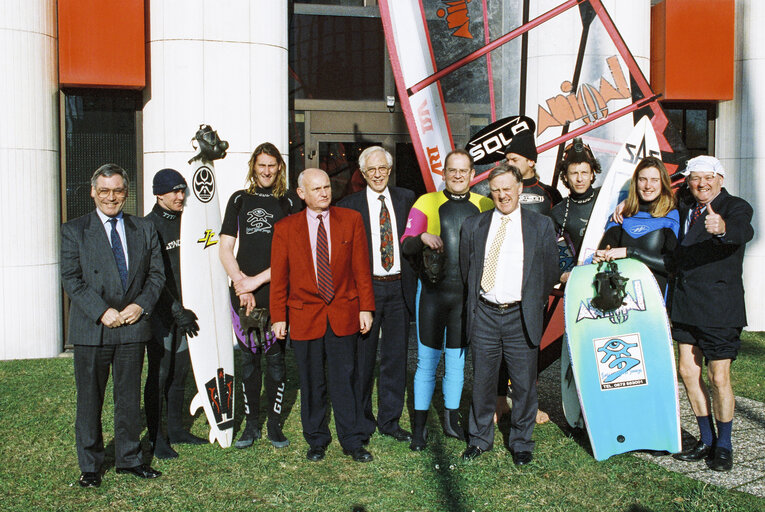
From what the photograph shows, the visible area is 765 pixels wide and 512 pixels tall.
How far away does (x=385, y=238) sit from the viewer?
4.66m

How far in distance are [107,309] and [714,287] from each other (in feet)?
10.7

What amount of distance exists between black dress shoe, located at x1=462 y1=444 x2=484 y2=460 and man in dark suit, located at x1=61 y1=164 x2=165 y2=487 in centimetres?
175

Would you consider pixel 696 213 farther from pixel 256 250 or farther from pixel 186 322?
pixel 186 322

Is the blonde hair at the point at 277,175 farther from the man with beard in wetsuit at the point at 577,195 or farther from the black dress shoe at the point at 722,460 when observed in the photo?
the black dress shoe at the point at 722,460

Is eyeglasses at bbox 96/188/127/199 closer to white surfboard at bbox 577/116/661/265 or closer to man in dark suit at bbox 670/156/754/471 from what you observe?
white surfboard at bbox 577/116/661/265

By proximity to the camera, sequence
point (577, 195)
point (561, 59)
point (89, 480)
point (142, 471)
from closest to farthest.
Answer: point (89, 480) → point (142, 471) → point (577, 195) → point (561, 59)

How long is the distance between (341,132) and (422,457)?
16.2 feet

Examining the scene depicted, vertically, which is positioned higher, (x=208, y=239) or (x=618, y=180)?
(x=618, y=180)

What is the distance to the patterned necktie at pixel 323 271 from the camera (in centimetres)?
431

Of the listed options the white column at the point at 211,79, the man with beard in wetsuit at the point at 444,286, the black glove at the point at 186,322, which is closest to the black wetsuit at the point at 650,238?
the man with beard in wetsuit at the point at 444,286

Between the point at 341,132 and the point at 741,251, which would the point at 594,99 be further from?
the point at 341,132

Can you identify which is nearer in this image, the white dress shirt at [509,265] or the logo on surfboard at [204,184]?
the white dress shirt at [509,265]

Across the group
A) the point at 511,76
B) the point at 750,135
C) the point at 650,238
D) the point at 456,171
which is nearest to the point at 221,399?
the point at 456,171

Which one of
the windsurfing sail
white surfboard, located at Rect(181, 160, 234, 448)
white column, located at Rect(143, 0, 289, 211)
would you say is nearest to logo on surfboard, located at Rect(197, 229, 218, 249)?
white surfboard, located at Rect(181, 160, 234, 448)
